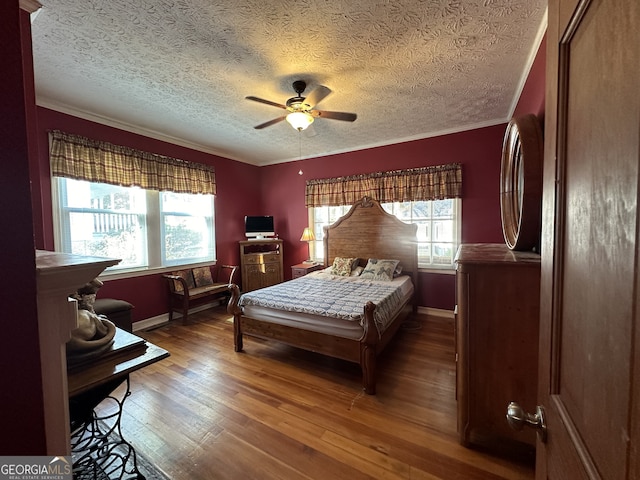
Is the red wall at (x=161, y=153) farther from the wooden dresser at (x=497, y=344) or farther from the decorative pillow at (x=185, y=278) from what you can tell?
the wooden dresser at (x=497, y=344)

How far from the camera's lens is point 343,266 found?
4082mm

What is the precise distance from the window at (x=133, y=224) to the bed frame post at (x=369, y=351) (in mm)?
2948

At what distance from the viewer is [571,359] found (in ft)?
1.70

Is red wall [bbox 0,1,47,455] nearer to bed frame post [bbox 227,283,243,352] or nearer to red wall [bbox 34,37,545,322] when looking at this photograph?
red wall [bbox 34,37,545,322]

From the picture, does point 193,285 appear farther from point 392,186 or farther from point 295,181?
point 392,186

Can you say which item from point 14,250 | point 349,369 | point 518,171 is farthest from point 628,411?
point 349,369

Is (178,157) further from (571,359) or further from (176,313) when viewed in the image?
(571,359)

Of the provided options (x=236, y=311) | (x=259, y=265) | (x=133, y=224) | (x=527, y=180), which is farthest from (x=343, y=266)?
(x=133, y=224)

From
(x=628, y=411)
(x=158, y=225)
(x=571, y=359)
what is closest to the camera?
(x=628, y=411)

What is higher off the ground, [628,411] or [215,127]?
→ [215,127]

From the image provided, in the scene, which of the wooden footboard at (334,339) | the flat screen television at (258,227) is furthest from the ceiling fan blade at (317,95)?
the flat screen television at (258,227)

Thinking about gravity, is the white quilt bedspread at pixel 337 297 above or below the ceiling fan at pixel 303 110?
below

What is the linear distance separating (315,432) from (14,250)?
1.84 metres

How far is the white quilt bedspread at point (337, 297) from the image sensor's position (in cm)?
242
